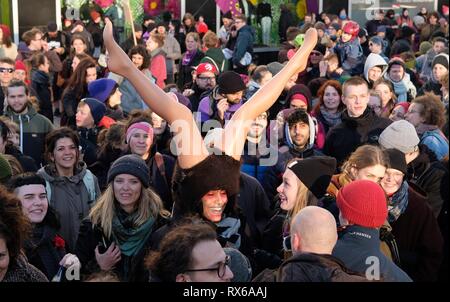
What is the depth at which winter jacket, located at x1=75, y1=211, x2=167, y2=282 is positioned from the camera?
353 centimetres

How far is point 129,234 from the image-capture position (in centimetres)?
Answer: 362

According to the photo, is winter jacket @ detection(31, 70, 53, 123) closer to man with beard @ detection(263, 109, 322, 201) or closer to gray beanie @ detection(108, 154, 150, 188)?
man with beard @ detection(263, 109, 322, 201)

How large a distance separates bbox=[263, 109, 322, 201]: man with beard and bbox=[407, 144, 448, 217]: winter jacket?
0.72 meters

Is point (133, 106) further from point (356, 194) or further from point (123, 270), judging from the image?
point (356, 194)

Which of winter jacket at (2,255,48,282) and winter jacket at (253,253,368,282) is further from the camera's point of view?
winter jacket at (2,255,48,282)

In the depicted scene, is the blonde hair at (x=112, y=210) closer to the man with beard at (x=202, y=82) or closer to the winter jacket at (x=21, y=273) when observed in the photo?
the winter jacket at (x=21, y=273)

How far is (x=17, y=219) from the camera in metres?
3.09

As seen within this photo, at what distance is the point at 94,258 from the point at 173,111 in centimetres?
85

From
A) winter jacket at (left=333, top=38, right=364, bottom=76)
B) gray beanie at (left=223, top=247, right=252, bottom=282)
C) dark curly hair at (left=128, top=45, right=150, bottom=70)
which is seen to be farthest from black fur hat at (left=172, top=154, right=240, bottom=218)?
winter jacket at (left=333, top=38, right=364, bottom=76)

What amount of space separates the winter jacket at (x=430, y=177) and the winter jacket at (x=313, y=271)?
2.33 meters

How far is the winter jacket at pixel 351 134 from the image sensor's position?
5664mm

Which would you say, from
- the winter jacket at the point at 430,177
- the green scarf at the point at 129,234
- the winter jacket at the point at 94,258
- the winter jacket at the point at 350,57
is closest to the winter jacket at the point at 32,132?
the winter jacket at the point at 94,258

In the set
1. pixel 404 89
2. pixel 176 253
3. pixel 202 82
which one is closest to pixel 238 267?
pixel 176 253
